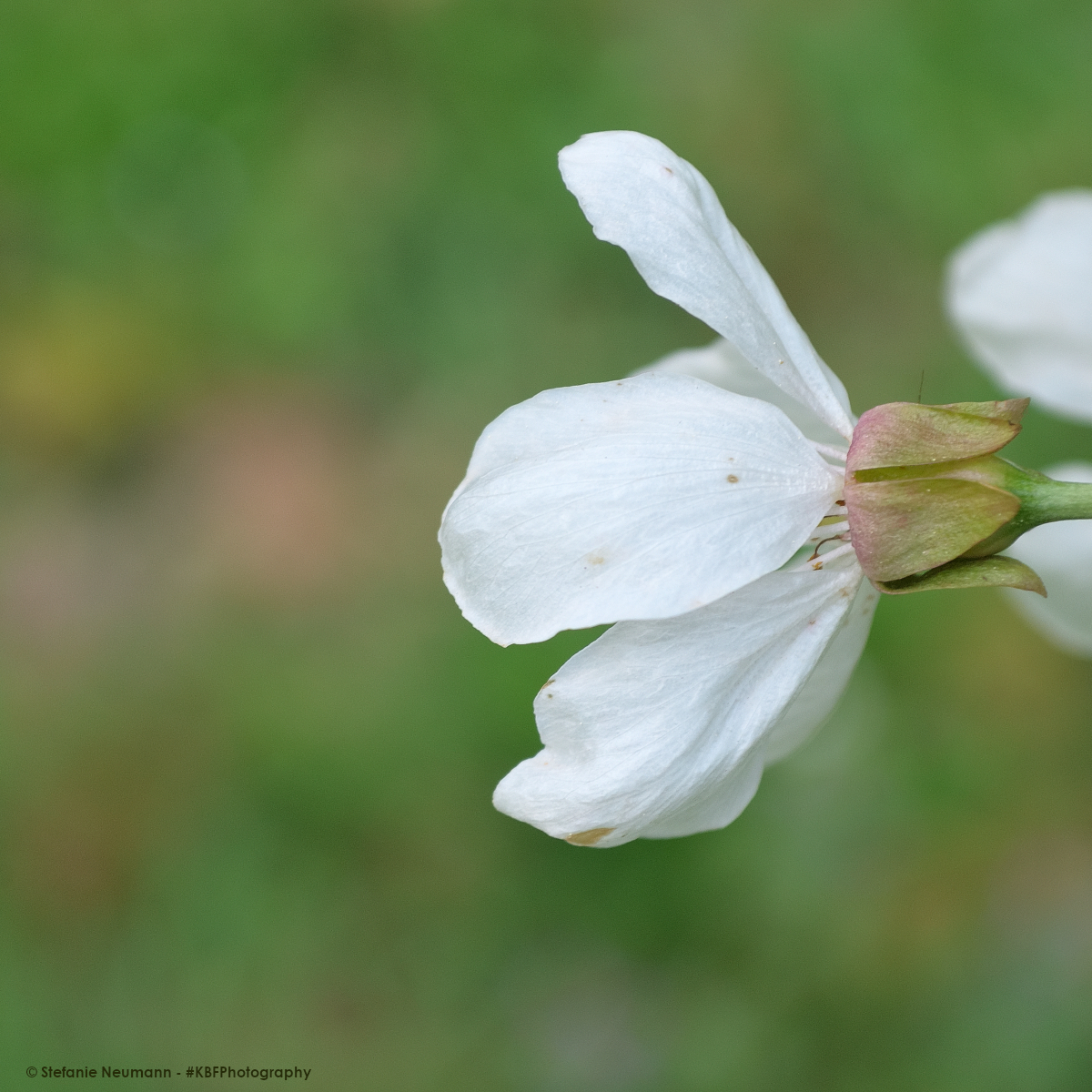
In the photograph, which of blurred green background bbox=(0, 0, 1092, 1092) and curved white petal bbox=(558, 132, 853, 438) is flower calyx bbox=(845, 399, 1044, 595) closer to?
curved white petal bbox=(558, 132, 853, 438)

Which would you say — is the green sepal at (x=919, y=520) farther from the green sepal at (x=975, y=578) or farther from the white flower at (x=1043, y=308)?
the white flower at (x=1043, y=308)

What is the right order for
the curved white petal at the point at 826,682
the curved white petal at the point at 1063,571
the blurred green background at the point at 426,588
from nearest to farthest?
the curved white petal at the point at 826,682, the curved white petal at the point at 1063,571, the blurred green background at the point at 426,588

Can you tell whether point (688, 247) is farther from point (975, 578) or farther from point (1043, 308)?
point (1043, 308)

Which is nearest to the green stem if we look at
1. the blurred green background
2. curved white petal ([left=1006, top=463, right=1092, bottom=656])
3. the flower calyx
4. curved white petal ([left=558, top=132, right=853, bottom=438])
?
the flower calyx

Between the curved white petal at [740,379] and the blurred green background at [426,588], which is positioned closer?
the curved white petal at [740,379]

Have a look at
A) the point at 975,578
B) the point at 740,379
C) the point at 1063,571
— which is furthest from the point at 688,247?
the point at 1063,571

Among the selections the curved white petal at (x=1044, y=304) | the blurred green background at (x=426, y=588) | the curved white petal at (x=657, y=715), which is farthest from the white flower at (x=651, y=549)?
the blurred green background at (x=426, y=588)

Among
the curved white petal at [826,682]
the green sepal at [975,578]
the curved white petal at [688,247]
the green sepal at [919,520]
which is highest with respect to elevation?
the curved white petal at [688,247]
